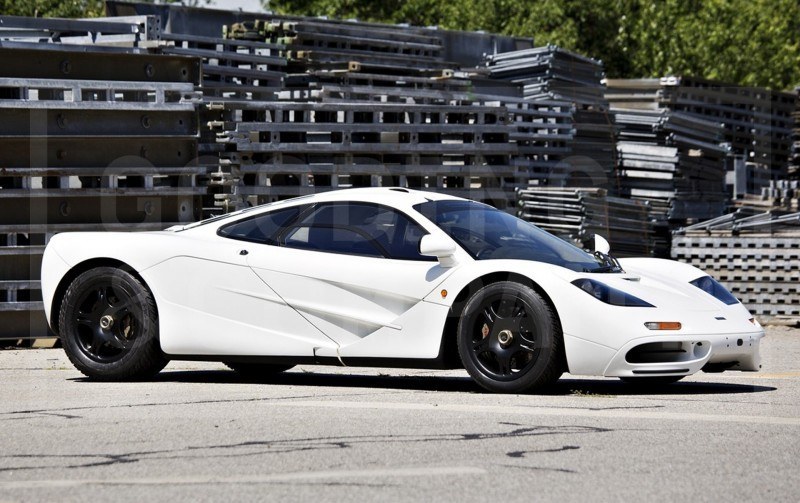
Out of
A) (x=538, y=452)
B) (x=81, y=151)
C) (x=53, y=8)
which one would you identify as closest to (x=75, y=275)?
(x=81, y=151)

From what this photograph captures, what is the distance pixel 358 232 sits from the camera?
27.7 ft

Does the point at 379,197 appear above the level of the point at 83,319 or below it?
above

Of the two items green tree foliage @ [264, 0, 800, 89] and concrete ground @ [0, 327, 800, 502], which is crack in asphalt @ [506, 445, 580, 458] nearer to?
concrete ground @ [0, 327, 800, 502]

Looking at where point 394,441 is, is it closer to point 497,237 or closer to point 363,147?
point 497,237

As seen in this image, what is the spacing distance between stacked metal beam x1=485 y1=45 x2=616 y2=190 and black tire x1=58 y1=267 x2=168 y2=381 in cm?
1066

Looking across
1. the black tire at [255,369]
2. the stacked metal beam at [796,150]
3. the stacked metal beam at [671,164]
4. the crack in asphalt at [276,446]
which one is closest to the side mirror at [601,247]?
the black tire at [255,369]

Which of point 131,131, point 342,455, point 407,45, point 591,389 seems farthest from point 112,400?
point 407,45

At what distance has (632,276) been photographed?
8094mm

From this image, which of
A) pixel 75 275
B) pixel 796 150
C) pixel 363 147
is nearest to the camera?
pixel 75 275

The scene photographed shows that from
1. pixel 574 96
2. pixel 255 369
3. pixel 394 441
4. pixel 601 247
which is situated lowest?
pixel 255 369

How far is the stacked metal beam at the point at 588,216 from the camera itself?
16.9 meters

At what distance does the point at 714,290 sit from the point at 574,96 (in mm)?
13062

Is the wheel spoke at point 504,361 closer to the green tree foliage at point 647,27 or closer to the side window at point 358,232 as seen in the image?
the side window at point 358,232

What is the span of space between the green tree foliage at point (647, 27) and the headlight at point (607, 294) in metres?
38.3
